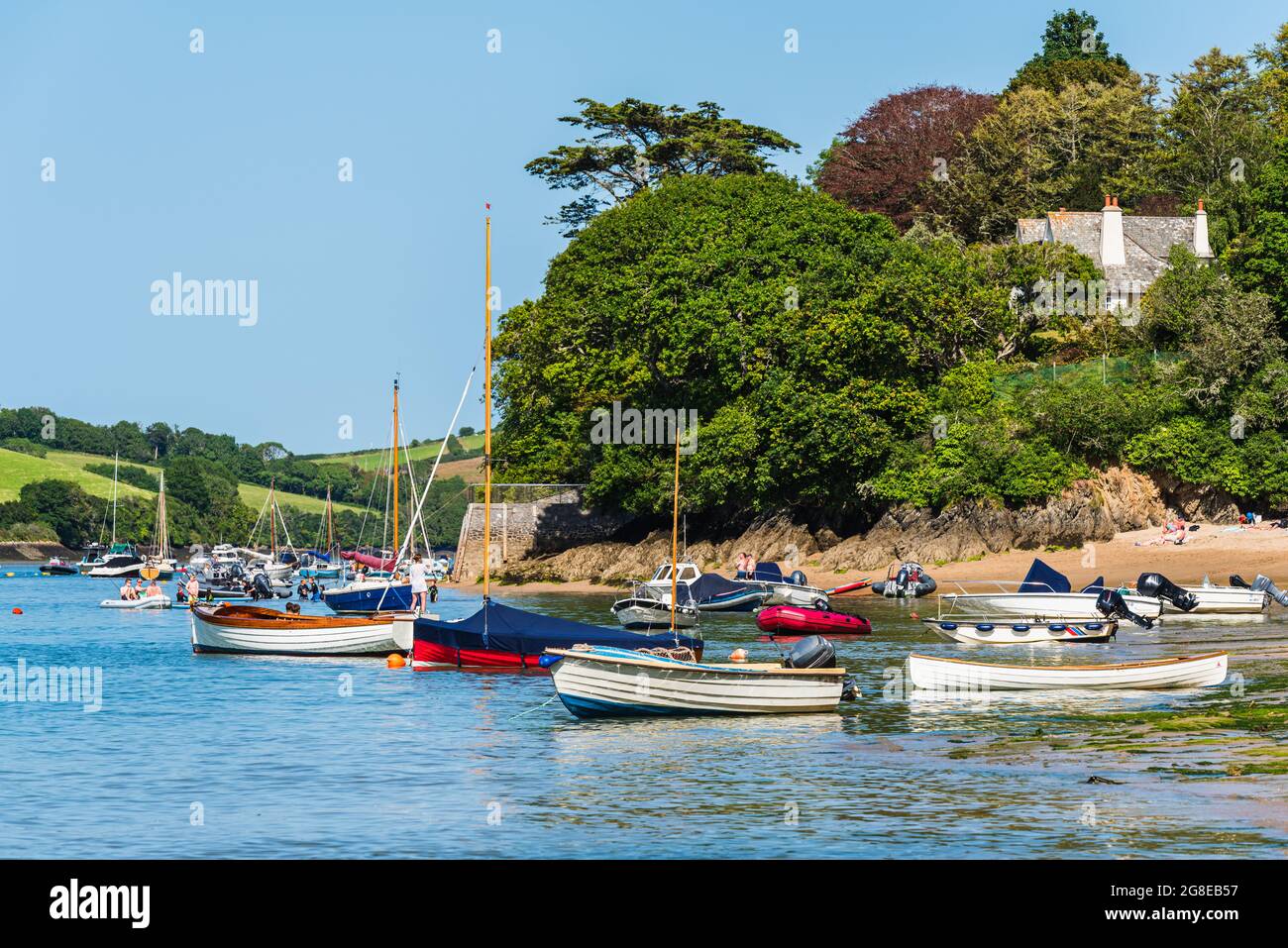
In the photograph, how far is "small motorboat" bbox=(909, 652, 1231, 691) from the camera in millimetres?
33812

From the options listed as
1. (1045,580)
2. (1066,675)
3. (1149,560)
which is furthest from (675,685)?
(1149,560)

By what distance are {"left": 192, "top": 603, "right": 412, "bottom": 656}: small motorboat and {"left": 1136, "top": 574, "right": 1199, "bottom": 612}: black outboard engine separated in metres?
25.3

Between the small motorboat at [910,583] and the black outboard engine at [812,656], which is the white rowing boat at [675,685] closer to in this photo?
the black outboard engine at [812,656]

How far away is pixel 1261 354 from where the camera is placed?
2808 inches

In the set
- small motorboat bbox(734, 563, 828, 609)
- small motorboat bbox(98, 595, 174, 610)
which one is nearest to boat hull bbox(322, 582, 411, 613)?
small motorboat bbox(734, 563, 828, 609)

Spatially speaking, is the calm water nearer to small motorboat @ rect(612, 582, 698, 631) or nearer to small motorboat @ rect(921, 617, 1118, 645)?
small motorboat @ rect(921, 617, 1118, 645)

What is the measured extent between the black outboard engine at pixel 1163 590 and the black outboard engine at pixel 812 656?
919 inches

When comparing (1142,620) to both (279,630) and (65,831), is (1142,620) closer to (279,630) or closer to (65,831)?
(279,630)

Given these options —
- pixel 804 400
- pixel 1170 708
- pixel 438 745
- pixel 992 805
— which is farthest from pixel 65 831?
pixel 804 400

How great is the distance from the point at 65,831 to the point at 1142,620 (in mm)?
36247

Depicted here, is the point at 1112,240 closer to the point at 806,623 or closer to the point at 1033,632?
the point at 806,623

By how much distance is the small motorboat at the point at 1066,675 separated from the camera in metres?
33.8

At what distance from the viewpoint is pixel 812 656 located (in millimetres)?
31703
